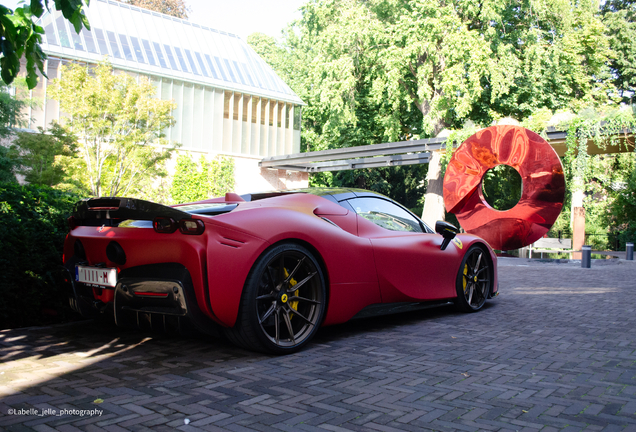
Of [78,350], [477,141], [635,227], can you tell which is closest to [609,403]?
[78,350]

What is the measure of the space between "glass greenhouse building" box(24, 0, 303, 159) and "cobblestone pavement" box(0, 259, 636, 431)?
24118 millimetres

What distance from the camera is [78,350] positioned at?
394 cm

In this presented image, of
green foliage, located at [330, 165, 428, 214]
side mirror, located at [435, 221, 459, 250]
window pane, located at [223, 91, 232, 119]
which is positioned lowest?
side mirror, located at [435, 221, 459, 250]

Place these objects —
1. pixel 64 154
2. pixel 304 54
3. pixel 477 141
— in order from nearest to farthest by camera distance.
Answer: pixel 477 141 < pixel 64 154 < pixel 304 54

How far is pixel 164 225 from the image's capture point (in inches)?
143

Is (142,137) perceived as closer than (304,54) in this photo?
Yes

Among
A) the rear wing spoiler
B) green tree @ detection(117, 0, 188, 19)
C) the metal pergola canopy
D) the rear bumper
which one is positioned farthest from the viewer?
green tree @ detection(117, 0, 188, 19)

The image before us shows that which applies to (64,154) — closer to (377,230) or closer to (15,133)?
(15,133)

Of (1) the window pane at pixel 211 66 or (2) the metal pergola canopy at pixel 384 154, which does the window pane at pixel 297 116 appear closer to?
(2) the metal pergola canopy at pixel 384 154

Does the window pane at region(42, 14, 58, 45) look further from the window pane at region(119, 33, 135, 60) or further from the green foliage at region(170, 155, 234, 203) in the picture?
the green foliage at region(170, 155, 234, 203)

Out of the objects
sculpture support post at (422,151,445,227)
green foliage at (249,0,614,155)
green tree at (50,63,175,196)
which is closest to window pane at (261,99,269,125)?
green foliage at (249,0,614,155)

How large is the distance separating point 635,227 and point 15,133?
94.2 feet

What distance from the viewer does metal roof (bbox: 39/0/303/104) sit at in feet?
85.8

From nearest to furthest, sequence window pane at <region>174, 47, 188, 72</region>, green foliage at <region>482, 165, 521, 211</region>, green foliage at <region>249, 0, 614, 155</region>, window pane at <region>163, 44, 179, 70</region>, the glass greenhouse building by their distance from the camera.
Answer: green foliage at <region>249, 0, 614, 155</region> < green foliage at <region>482, 165, 521, 211</region> < the glass greenhouse building < window pane at <region>163, 44, 179, 70</region> < window pane at <region>174, 47, 188, 72</region>
